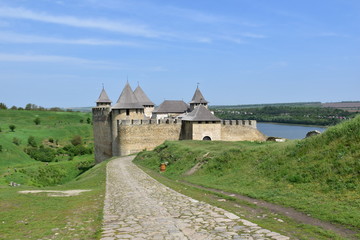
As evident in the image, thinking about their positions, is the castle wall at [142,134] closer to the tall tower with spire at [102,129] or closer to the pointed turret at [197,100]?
the tall tower with spire at [102,129]

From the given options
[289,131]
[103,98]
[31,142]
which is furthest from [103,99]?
[289,131]

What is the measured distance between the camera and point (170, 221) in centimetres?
601

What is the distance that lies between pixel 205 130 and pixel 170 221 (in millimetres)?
21986

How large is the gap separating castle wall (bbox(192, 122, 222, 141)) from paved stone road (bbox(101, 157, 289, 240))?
18726mm

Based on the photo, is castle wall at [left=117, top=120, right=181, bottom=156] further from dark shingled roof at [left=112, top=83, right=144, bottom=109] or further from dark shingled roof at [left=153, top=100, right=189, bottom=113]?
dark shingled roof at [left=153, top=100, right=189, bottom=113]

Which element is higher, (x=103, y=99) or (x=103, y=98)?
(x=103, y=98)

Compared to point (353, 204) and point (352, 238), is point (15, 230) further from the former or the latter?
point (353, 204)

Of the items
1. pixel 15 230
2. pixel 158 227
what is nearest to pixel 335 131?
→ pixel 158 227

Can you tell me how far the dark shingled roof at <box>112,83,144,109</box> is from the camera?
97.9 feet

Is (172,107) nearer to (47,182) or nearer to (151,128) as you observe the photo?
(151,128)

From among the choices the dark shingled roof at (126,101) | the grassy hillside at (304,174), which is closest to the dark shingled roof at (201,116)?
the dark shingled roof at (126,101)

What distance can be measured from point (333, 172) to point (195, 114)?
19985mm

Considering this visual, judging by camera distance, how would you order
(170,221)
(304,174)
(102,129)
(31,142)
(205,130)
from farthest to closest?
(31,142), (102,129), (205,130), (304,174), (170,221)

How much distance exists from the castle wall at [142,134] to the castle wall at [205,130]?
2522 mm
